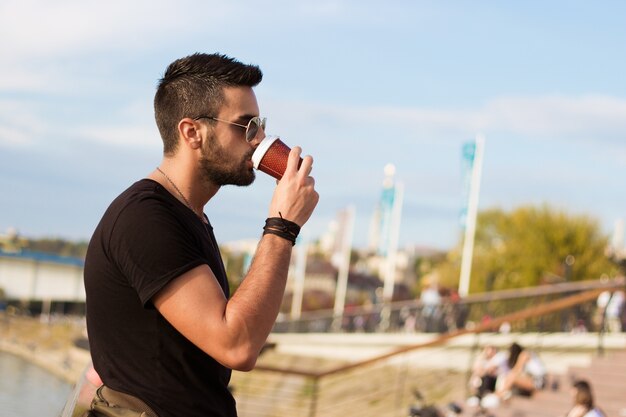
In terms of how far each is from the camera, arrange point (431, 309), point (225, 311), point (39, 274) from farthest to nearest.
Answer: point (39, 274) → point (431, 309) → point (225, 311)

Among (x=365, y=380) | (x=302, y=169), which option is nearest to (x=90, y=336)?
(x=302, y=169)

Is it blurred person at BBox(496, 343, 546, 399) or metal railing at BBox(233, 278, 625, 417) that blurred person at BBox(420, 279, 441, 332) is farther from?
blurred person at BBox(496, 343, 546, 399)

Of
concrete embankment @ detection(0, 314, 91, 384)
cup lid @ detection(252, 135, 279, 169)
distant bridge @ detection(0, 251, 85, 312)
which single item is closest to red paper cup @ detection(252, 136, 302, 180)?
cup lid @ detection(252, 135, 279, 169)

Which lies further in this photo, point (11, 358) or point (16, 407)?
point (11, 358)

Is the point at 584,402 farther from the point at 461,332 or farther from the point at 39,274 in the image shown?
the point at 39,274

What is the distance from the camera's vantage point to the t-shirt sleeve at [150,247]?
91.4 inches

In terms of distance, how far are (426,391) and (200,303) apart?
1552 cm

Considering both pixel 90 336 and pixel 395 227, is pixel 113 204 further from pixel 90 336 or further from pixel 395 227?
pixel 395 227

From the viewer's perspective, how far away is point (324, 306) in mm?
85312

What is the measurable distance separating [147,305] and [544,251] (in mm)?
49679

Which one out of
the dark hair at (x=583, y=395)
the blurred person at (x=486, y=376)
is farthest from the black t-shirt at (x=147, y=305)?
the blurred person at (x=486, y=376)

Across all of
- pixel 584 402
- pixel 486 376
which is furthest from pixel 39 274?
pixel 584 402

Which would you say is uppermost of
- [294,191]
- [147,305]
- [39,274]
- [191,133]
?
[191,133]

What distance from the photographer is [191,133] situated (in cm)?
256
